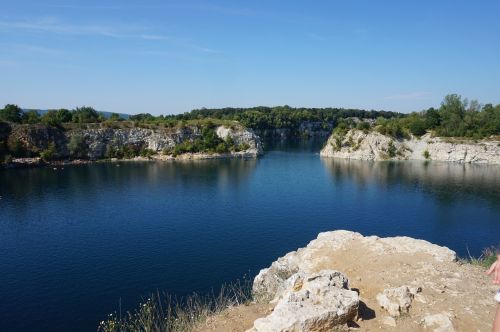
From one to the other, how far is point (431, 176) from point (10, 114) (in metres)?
128

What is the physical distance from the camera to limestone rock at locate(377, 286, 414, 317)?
15.0 metres

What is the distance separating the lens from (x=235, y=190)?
8031 cm

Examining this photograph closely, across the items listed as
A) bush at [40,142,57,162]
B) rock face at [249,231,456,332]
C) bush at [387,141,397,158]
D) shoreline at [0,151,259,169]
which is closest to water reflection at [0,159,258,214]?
shoreline at [0,151,259,169]

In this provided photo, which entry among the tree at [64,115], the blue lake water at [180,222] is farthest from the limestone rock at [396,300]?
the tree at [64,115]

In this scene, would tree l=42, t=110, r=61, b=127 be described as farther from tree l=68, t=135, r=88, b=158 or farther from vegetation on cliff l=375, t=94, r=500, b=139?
vegetation on cliff l=375, t=94, r=500, b=139

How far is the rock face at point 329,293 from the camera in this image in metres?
13.0

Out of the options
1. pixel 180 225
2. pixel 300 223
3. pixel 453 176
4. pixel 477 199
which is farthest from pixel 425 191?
pixel 180 225

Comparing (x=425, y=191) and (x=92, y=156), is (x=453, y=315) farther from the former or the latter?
(x=92, y=156)

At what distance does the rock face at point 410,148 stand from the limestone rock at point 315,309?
12067cm

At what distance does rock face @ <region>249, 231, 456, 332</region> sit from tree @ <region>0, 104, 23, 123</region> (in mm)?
127051

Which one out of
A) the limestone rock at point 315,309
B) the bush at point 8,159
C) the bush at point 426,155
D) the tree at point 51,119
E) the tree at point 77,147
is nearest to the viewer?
the limestone rock at point 315,309

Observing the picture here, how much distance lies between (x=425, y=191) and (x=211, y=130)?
8761 cm

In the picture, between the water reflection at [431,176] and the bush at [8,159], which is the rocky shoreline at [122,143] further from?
the water reflection at [431,176]

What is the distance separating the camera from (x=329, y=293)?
1447 centimetres
